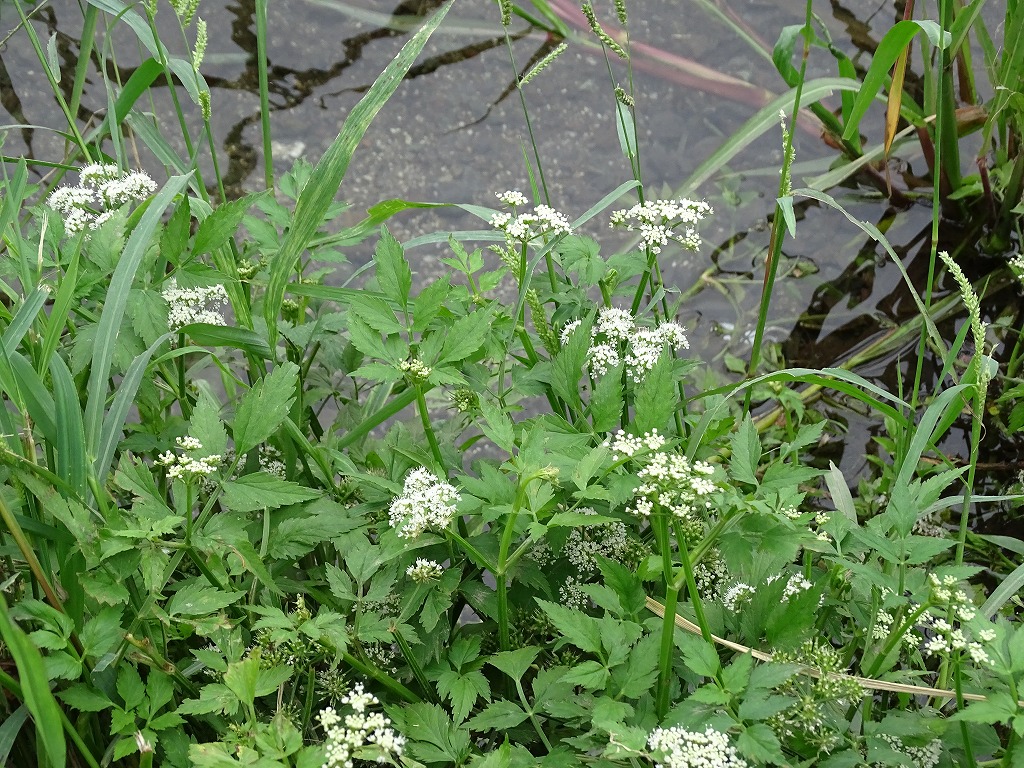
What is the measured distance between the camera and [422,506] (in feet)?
4.26

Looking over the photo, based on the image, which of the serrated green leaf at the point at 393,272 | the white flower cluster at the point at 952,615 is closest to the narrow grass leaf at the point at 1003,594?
the white flower cluster at the point at 952,615

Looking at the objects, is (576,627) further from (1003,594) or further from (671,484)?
(1003,594)

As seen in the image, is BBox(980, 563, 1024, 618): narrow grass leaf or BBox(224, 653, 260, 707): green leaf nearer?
BBox(224, 653, 260, 707): green leaf

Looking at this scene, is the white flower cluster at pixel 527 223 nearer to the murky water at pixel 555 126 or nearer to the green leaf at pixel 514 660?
the green leaf at pixel 514 660

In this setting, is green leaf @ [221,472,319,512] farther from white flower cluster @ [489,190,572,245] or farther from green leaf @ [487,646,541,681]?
white flower cluster @ [489,190,572,245]

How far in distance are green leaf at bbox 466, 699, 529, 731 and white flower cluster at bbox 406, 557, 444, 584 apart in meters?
0.20

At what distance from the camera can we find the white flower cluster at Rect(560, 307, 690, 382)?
1531mm

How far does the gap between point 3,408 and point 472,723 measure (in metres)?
0.80

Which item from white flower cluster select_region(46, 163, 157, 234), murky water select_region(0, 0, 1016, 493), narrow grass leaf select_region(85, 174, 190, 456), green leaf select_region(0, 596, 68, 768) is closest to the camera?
green leaf select_region(0, 596, 68, 768)

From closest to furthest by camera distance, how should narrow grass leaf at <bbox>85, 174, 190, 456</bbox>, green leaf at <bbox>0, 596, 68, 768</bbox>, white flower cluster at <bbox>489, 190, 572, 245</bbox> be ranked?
green leaf at <bbox>0, 596, 68, 768</bbox> → narrow grass leaf at <bbox>85, 174, 190, 456</bbox> → white flower cluster at <bbox>489, 190, 572, 245</bbox>

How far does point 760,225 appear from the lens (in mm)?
2814

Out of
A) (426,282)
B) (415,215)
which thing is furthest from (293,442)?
(415,215)

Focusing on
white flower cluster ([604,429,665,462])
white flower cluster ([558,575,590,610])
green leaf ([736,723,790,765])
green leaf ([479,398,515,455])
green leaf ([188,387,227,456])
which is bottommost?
white flower cluster ([558,575,590,610])

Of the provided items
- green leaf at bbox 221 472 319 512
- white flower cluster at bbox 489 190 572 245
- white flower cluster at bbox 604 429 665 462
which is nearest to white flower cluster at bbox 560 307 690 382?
white flower cluster at bbox 489 190 572 245
